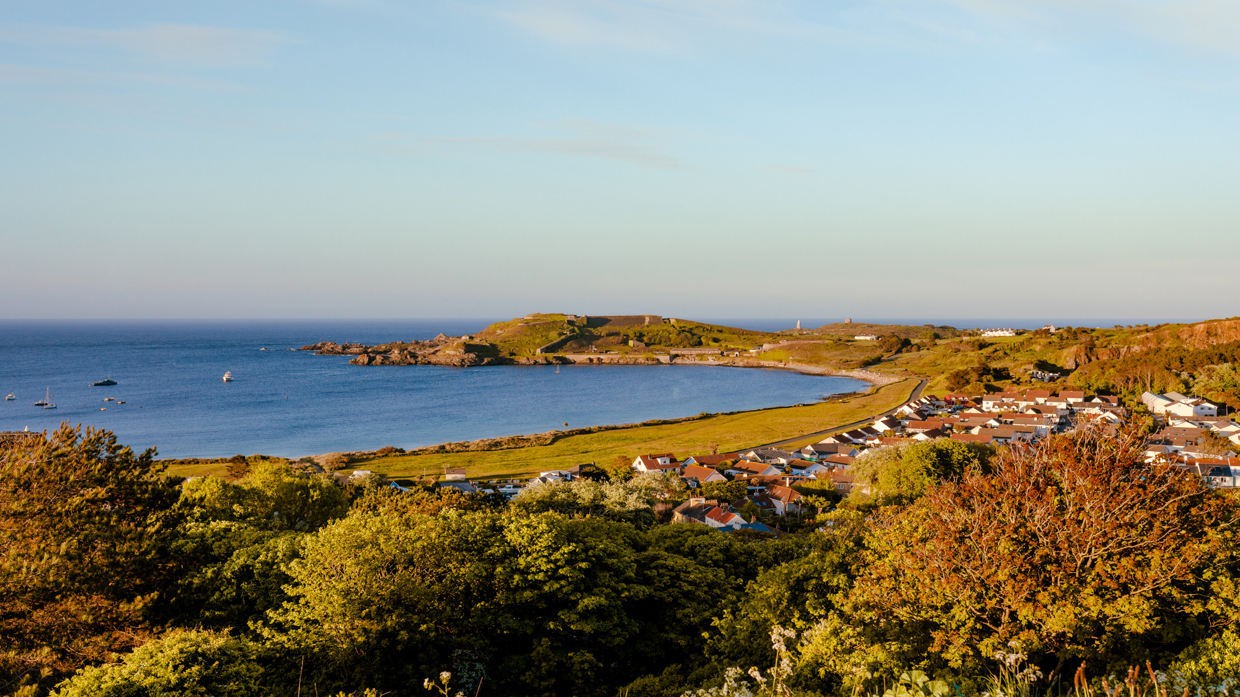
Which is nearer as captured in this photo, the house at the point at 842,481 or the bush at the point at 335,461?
the house at the point at 842,481

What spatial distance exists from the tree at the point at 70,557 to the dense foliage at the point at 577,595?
44mm

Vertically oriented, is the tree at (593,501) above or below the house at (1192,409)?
below

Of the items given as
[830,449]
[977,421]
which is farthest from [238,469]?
[977,421]

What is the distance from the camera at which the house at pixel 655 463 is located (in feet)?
159

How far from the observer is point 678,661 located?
16.3 m

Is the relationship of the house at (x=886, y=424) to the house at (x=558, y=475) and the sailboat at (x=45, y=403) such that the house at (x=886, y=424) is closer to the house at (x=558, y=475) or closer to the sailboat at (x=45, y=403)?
the house at (x=558, y=475)

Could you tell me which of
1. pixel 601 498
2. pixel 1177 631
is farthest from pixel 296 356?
pixel 1177 631

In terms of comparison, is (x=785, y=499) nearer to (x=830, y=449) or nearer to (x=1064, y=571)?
(x=830, y=449)

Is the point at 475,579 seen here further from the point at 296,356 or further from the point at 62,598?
the point at 296,356

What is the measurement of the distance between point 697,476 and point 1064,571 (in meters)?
33.5

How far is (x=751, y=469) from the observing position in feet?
155

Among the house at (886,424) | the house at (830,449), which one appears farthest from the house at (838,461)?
the house at (886,424)

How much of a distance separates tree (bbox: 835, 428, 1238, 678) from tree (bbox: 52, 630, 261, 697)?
9.88 m

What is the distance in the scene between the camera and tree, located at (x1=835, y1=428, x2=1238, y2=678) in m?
11.4
